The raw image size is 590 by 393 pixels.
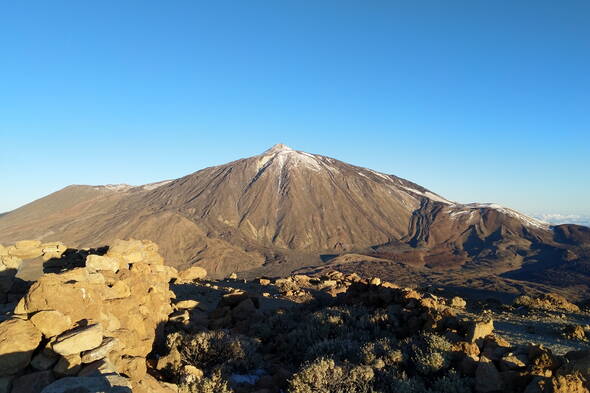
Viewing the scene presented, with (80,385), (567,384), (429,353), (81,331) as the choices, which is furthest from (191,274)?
(567,384)

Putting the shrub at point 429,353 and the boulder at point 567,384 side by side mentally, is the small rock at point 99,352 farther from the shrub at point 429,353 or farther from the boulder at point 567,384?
the boulder at point 567,384

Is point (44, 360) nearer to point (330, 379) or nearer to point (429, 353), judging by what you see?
point (330, 379)

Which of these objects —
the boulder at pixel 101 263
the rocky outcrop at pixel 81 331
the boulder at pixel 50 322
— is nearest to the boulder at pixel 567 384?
the rocky outcrop at pixel 81 331

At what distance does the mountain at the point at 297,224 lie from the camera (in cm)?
8156

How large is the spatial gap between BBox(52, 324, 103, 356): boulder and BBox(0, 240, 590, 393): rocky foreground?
0.02 m

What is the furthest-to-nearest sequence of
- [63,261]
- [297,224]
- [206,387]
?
1. [297,224]
2. [63,261]
3. [206,387]

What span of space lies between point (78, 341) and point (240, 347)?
2925mm

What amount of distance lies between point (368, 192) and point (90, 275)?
123 metres

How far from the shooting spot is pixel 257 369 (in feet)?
23.4

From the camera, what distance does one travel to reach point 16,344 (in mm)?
5566

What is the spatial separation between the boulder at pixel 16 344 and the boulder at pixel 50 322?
0.09m

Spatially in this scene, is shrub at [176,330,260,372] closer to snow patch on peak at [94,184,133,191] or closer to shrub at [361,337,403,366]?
shrub at [361,337,403,366]

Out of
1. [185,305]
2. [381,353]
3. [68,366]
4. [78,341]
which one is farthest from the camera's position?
[185,305]

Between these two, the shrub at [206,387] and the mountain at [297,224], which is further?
the mountain at [297,224]
